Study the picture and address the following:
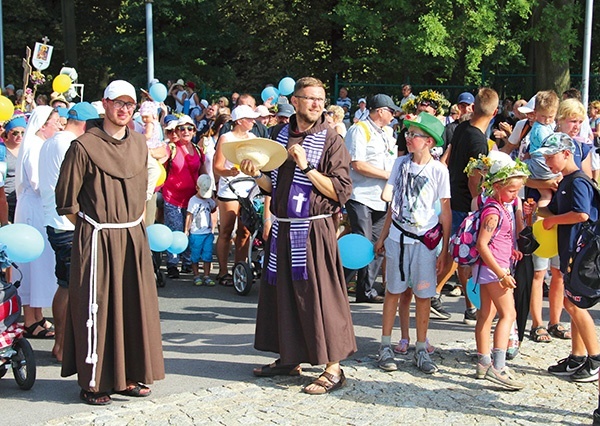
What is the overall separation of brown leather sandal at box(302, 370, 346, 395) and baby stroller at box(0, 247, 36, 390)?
2015mm

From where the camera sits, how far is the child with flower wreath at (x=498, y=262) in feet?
20.8

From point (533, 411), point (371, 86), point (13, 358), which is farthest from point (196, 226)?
point (371, 86)

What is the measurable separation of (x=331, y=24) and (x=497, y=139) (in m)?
17.2

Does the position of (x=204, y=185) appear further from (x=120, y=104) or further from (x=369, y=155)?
(x=120, y=104)

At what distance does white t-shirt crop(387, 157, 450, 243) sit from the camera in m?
6.84

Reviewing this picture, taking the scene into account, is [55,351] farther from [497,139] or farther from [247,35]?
[247,35]

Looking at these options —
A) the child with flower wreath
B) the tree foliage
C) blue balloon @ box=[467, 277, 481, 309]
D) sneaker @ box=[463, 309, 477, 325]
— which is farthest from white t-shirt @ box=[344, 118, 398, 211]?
the tree foliage

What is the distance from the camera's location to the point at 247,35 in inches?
1240

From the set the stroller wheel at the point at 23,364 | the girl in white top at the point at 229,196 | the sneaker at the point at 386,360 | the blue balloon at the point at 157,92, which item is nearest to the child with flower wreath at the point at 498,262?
the sneaker at the point at 386,360

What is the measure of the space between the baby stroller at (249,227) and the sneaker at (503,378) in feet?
12.6

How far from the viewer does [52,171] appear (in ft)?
22.9

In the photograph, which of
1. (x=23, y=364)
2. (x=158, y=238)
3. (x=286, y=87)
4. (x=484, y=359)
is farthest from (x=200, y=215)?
(x=286, y=87)

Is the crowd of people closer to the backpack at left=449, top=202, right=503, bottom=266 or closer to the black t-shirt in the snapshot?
the backpack at left=449, top=202, right=503, bottom=266

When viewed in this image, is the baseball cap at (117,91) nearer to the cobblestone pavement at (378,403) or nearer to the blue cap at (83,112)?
the blue cap at (83,112)
